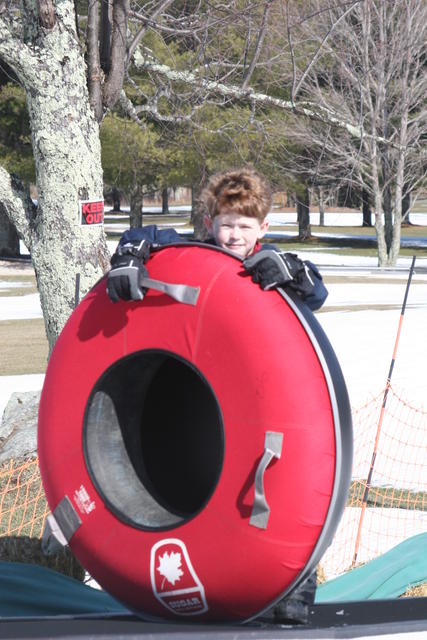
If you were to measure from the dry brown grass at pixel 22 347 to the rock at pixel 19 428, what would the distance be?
3.67 metres

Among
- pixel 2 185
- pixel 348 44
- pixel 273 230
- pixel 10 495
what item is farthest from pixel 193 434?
pixel 273 230

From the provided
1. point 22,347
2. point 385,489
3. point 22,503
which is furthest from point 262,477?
point 22,347

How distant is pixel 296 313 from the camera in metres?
3.13

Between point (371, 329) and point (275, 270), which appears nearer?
point (275, 270)

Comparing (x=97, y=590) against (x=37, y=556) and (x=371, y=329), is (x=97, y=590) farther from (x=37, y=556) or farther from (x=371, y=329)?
(x=371, y=329)

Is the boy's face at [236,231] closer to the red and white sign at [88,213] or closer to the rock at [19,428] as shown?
the red and white sign at [88,213]

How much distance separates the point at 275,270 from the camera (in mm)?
3160

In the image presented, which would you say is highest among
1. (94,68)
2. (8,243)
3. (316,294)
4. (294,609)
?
(94,68)

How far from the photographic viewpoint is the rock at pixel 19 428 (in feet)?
23.9

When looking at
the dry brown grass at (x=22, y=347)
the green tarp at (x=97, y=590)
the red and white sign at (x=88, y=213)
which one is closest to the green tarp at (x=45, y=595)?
the green tarp at (x=97, y=590)

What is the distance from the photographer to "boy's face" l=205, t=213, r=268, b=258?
359 cm

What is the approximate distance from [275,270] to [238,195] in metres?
0.51

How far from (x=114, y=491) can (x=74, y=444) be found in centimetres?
22

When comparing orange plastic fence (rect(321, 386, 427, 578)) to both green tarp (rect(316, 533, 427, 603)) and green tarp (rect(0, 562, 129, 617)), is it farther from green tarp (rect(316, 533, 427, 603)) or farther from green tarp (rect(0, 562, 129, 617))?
green tarp (rect(0, 562, 129, 617))
